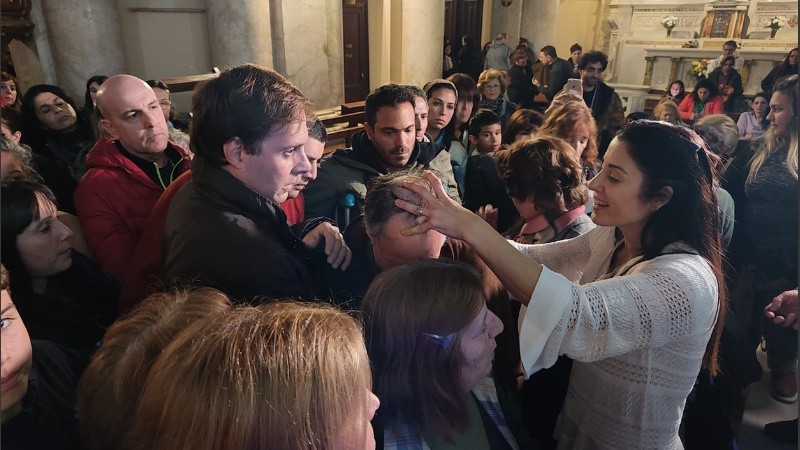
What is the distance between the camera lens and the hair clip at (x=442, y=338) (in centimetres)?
117

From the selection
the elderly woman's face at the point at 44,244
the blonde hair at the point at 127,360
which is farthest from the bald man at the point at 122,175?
the blonde hair at the point at 127,360

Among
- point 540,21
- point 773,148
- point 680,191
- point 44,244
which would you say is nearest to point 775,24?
point 540,21

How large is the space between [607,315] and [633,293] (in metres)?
0.10

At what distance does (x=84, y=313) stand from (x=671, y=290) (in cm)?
182

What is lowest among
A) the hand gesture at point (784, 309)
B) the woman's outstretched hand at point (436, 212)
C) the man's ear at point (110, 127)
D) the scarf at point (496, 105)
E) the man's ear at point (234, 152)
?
the hand gesture at point (784, 309)

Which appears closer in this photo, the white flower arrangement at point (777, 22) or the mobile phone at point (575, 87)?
the mobile phone at point (575, 87)

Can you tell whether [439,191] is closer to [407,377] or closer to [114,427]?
[407,377]

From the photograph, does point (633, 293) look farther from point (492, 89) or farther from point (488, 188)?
point (492, 89)

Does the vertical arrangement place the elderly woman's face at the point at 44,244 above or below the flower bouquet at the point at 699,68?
below

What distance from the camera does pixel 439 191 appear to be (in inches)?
53.3

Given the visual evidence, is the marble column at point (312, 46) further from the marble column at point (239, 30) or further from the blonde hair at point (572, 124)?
the blonde hair at point (572, 124)

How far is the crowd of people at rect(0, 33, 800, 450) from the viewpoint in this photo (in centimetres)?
80

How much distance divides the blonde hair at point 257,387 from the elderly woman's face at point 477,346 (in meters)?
0.42

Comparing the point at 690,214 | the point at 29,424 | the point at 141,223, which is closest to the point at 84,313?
the point at 141,223
